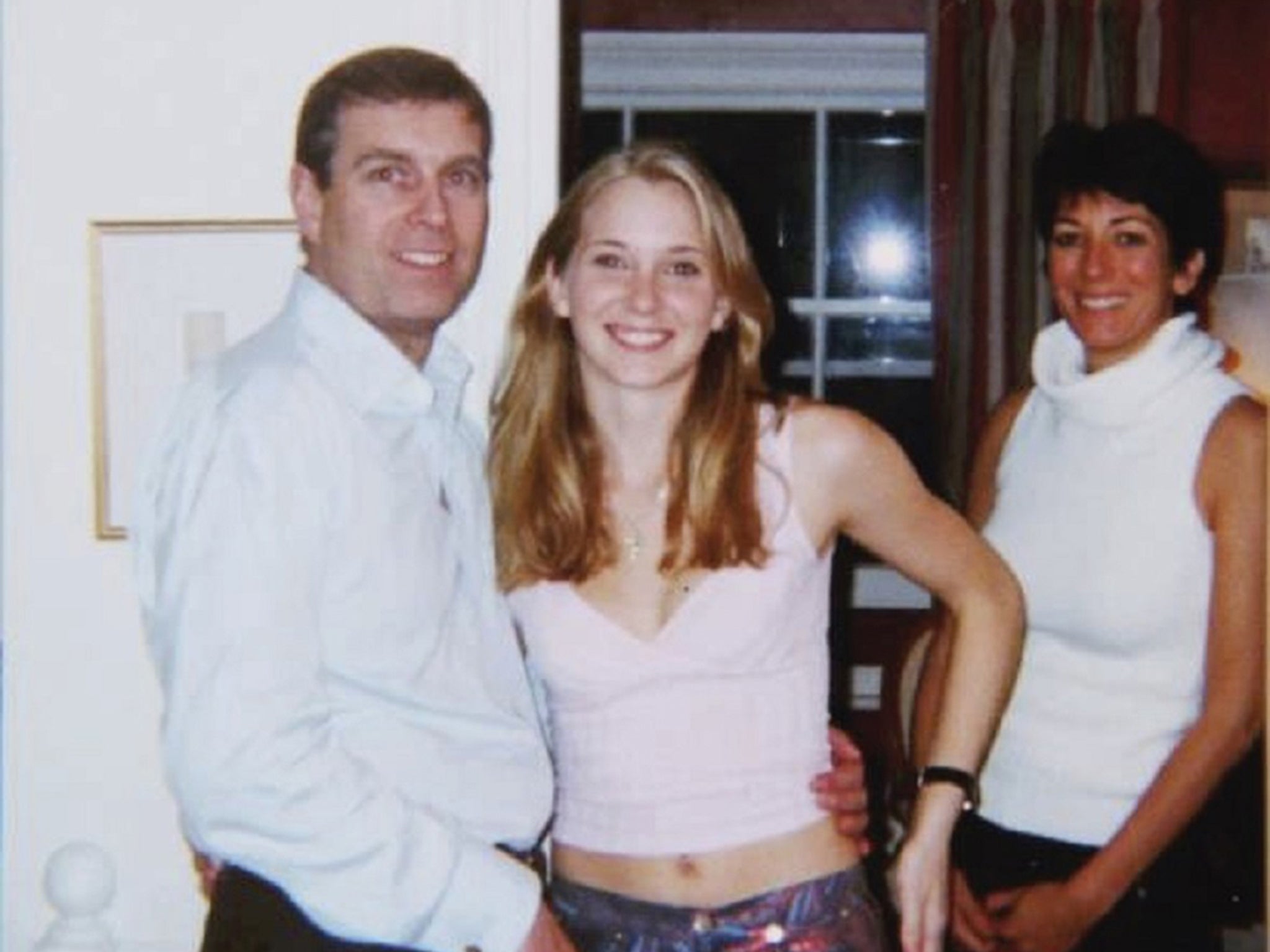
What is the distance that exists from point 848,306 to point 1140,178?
2.69 m

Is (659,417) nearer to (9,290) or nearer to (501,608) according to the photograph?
(501,608)

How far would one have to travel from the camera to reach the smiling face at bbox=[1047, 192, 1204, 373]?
1864 millimetres

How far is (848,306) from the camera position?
456 centimetres

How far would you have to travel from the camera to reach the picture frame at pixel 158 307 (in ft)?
5.64

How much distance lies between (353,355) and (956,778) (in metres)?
0.72

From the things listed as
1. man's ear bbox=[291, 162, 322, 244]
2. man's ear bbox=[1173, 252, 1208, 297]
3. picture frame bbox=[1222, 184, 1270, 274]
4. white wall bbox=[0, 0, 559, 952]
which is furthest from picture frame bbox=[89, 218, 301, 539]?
picture frame bbox=[1222, 184, 1270, 274]

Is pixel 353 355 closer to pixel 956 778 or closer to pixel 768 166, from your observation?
pixel 956 778

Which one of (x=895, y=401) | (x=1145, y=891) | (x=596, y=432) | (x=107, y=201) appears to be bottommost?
(x=1145, y=891)

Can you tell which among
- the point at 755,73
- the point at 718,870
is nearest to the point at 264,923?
the point at 718,870

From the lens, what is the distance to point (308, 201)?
151 centimetres

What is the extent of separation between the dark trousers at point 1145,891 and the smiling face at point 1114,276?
0.54 metres

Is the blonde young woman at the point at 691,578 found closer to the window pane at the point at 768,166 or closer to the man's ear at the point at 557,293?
the man's ear at the point at 557,293

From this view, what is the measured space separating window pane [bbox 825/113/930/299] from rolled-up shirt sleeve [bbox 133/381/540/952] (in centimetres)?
337

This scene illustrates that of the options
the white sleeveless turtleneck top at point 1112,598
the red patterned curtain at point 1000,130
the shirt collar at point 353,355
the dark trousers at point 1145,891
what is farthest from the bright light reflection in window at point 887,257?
the shirt collar at point 353,355
